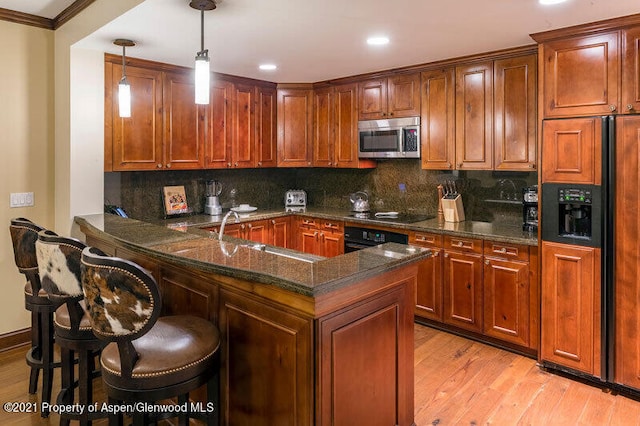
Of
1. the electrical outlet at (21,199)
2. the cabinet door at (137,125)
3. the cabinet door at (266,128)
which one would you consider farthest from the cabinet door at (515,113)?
the electrical outlet at (21,199)

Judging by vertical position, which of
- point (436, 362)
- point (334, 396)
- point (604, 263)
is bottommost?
point (436, 362)

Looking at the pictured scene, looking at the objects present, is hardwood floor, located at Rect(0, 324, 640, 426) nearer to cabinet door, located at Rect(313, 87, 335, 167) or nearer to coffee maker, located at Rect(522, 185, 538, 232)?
coffee maker, located at Rect(522, 185, 538, 232)

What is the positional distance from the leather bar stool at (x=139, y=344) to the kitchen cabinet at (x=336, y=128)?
3171mm

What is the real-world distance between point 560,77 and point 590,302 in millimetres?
1484

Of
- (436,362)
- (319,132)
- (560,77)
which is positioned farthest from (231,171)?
(560,77)

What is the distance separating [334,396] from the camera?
6.05 feet

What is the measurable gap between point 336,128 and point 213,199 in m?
1.52

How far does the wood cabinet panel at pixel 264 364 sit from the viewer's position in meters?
1.80

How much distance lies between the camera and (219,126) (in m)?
4.55

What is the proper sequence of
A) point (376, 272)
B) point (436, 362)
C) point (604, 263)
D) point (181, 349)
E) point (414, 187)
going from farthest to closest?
1. point (414, 187)
2. point (436, 362)
3. point (604, 263)
4. point (376, 272)
5. point (181, 349)

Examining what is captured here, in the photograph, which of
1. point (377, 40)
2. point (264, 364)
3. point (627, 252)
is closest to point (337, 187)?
point (377, 40)

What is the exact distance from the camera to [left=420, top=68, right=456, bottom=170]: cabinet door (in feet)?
13.0

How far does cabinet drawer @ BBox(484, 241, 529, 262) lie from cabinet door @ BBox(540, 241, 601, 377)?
196 mm

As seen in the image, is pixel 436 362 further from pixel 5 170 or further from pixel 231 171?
pixel 5 170
